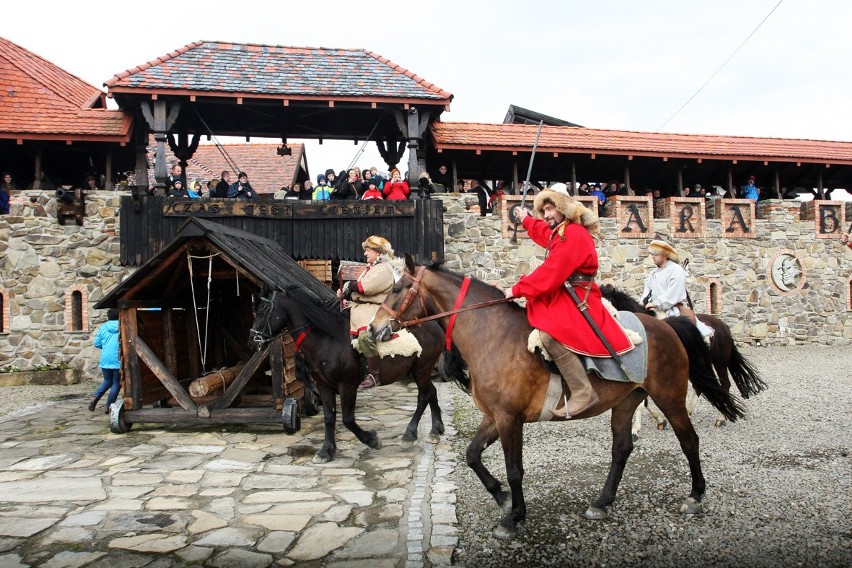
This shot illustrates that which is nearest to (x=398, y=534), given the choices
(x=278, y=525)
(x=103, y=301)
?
(x=278, y=525)

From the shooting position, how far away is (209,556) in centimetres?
401

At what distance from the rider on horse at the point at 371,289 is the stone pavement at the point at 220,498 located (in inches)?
51.0

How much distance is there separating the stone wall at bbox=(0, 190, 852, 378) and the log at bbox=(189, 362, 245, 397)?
21.1 ft

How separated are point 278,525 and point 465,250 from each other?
11.3 meters

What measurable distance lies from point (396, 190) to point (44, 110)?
8384 mm

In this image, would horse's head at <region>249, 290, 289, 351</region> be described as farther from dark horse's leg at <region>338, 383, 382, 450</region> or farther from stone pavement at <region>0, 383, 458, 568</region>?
stone pavement at <region>0, 383, 458, 568</region>

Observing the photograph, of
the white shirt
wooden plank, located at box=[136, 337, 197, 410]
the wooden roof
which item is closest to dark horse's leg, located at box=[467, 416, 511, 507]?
the wooden roof

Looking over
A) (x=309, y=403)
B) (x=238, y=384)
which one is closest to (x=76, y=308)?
(x=309, y=403)

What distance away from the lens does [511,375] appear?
4.39m

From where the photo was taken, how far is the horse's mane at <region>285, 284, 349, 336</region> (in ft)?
23.1

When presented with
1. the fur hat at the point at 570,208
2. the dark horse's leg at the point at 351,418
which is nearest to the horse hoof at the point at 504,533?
the fur hat at the point at 570,208

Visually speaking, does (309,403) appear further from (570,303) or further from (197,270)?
(570,303)

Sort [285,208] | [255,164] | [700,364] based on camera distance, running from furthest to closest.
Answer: [255,164] < [285,208] < [700,364]

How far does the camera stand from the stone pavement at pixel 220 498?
4.06 metres
